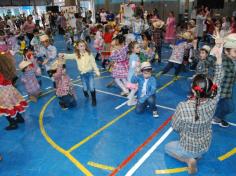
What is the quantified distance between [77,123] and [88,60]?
1.65m

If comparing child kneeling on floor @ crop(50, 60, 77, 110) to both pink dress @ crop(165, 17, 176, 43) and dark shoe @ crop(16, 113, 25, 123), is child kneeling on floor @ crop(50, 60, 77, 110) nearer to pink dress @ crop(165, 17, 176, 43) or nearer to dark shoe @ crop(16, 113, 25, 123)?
dark shoe @ crop(16, 113, 25, 123)

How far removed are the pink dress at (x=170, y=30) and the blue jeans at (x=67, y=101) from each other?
8023mm

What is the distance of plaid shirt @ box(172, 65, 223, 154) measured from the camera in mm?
3277

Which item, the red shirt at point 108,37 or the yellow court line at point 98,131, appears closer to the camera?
the yellow court line at point 98,131

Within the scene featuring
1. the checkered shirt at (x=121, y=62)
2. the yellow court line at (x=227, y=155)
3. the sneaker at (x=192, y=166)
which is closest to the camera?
the sneaker at (x=192, y=166)

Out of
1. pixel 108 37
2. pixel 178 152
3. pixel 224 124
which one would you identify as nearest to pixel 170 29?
pixel 108 37

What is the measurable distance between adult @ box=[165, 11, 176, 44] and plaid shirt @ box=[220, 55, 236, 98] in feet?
27.5

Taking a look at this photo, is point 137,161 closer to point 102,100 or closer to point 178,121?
point 178,121

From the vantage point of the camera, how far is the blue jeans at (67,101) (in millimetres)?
6246

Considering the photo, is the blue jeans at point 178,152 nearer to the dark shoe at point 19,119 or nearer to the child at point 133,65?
the child at point 133,65

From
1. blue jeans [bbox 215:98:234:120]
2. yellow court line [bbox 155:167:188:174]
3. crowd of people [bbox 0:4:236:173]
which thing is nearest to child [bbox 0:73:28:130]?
crowd of people [bbox 0:4:236:173]

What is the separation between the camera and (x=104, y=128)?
5.17 meters

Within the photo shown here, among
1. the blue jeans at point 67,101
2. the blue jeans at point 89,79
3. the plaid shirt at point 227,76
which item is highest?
the plaid shirt at point 227,76

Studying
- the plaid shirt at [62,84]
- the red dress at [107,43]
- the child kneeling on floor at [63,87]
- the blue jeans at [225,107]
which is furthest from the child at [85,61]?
the red dress at [107,43]
